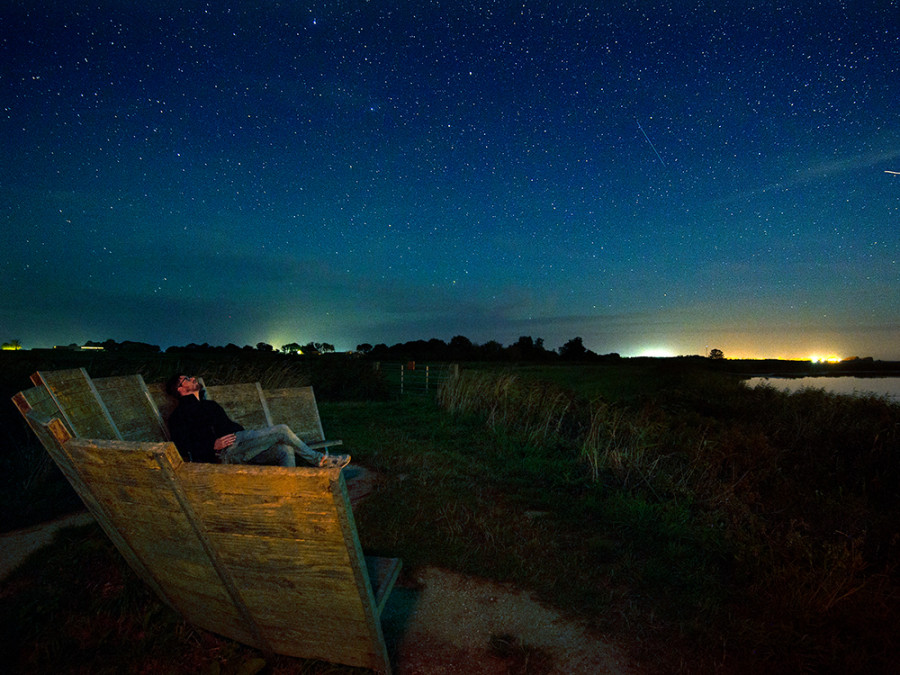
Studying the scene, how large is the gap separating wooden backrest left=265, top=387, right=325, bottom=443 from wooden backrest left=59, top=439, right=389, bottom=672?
12.6ft

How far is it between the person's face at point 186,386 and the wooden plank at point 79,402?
0.61 metres

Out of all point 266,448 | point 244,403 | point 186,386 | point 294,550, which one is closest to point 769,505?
point 266,448

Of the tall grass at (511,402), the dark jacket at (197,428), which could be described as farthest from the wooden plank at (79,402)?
the tall grass at (511,402)

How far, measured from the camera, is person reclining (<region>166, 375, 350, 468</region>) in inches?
168

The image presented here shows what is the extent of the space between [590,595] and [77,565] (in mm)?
4161

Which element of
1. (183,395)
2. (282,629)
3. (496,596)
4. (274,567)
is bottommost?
(496,596)

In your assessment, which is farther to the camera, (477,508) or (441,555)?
(477,508)

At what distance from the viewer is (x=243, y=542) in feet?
6.92

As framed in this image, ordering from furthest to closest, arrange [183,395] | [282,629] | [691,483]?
1. [691,483]
2. [183,395]
3. [282,629]

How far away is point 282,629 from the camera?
2482 mm

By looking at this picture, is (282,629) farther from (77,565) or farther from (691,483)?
(691,483)

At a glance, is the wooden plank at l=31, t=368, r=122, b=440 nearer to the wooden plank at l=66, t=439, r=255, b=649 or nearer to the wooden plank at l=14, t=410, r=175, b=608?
the wooden plank at l=14, t=410, r=175, b=608

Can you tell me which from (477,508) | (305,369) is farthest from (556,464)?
(305,369)

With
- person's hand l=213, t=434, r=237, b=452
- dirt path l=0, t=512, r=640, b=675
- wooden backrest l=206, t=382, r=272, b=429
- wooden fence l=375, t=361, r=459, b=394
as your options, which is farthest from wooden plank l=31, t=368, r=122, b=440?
wooden fence l=375, t=361, r=459, b=394
